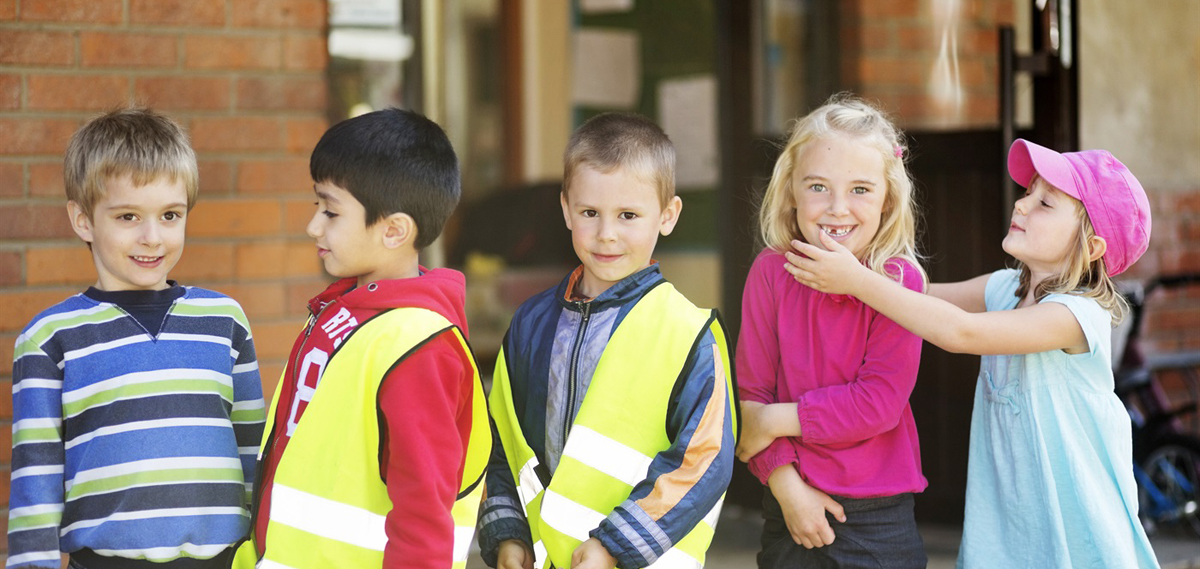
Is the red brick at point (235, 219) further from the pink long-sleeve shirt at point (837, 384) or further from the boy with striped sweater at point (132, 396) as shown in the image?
the pink long-sleeve shirt at point (837, 384)

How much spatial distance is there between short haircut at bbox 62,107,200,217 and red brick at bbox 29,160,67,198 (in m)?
0.95

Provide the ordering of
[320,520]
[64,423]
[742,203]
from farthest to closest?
1. [742,203]
2. [64,423]
3. [320,520]

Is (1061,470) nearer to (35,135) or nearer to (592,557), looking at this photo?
(592,557)

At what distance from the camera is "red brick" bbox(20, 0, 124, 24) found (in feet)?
10.5

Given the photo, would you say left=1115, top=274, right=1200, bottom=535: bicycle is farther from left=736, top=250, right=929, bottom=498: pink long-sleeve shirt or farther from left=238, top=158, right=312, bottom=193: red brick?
left=238, top=158, right=312, bottom=193: red brick

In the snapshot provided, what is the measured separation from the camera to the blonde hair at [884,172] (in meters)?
2.51

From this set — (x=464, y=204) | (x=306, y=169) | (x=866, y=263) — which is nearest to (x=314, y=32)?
(x=306, y=169)

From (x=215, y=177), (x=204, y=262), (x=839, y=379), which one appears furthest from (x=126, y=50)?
(x=839, y=379)

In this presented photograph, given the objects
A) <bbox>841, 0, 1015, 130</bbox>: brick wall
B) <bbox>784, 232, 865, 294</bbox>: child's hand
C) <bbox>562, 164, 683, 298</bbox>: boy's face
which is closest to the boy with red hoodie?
<bbox>562, 164, 683, 298</bbox>: boy's face

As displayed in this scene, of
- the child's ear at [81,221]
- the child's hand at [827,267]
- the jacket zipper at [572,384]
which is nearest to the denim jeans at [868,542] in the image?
the child's hand at [827,267]

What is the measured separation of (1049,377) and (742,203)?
2224mm

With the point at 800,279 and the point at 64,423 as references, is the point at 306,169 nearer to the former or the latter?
the point at 64,423

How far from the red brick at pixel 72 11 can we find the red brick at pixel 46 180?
1.29 feet

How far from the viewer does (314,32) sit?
3.54m
